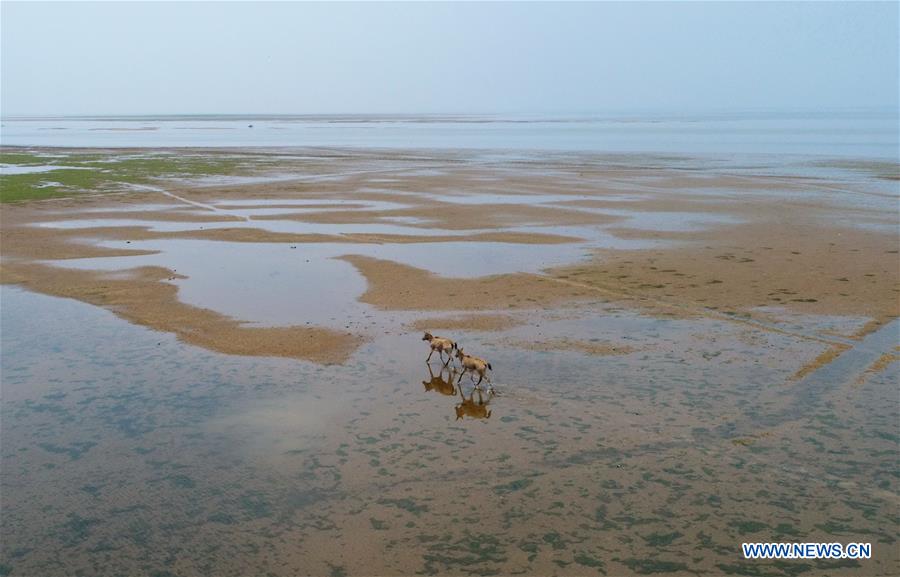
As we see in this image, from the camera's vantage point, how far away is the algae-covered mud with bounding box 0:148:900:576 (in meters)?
8.47

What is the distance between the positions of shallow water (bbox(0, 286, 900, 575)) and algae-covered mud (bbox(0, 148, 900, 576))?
42 mm

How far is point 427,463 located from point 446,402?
2.19 meters

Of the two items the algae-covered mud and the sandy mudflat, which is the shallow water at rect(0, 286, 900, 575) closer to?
the algae-covered mud

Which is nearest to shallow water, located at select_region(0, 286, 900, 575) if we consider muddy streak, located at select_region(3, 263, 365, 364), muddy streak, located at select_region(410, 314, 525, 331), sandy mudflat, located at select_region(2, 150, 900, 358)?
muddy streak, located at select_region(3, 263, 365, 364)

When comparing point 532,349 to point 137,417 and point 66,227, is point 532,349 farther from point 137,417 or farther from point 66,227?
point 66,227

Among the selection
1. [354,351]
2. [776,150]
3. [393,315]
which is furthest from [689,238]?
[776,150]

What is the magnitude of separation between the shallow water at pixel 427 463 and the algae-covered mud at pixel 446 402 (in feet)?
0.14

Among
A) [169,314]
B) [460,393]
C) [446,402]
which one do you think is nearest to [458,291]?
[169,314]

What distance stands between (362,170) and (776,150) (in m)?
41.2

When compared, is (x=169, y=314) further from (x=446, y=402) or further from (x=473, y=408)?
(x=473, y=408)

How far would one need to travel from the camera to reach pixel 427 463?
10.2 metres

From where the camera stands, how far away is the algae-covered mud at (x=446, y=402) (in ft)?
27.8

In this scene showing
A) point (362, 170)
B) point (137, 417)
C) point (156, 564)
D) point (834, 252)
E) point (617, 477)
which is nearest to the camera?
point (156, 564)

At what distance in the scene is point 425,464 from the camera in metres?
10.2
